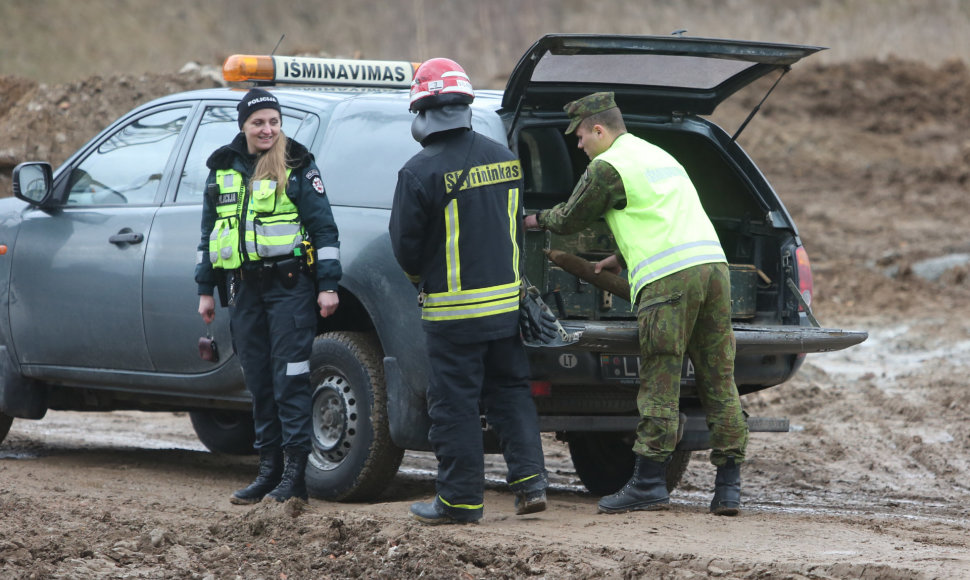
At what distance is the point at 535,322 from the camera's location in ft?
18.1

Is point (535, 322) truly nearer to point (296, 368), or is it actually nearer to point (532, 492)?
point (532, 492)

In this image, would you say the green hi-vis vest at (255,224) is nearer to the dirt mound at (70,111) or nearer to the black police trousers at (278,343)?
the black police trousers at (278,343)

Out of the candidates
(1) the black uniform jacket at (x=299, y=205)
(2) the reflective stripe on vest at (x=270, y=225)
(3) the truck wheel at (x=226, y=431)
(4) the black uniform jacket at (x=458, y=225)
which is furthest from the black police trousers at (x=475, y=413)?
(3) the truck wheel at (x=226, y=431)

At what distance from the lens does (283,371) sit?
5820 millimetres

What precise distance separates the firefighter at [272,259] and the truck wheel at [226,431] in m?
2.24

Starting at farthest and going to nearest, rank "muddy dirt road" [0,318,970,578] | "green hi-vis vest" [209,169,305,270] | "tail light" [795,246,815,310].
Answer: "tail light" [795,246,815,310], "green hi-vis vest" [209,169,305,270], "muddy dirt road" [0,318,970,578]

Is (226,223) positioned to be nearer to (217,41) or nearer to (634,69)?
(634,69)

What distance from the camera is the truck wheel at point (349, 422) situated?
591 cm

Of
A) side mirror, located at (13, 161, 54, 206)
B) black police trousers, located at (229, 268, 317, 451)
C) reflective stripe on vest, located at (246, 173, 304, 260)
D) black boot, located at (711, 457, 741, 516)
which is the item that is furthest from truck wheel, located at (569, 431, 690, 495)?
side mirror, located at (13, 161, 54, 206)

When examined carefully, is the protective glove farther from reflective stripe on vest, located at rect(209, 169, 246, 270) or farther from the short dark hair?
reflective stripe on vest, located at rect(209, 169, 246, 270)

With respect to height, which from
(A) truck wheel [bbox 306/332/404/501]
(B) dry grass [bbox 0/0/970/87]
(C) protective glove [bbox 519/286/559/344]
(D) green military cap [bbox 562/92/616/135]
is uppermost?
(B) dry grass [bbox 0/0/970/87]

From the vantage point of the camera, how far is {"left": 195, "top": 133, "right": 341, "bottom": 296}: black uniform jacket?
225 inches

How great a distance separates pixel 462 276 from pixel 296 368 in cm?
92

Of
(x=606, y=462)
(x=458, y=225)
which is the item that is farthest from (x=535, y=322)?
(x=606, y=462)
